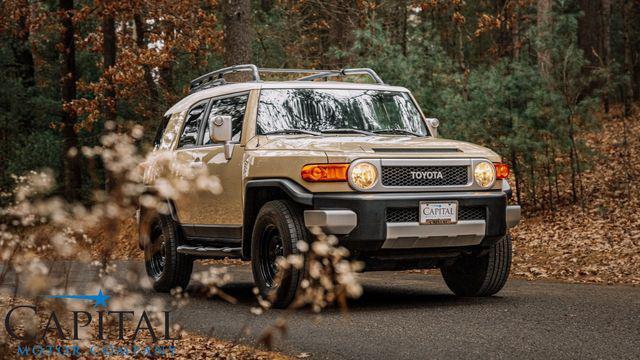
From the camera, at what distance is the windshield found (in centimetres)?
880

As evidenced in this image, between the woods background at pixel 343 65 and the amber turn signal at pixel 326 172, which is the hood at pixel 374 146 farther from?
the woods background at pixel 343 65

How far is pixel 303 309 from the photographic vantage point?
8180 millimetres

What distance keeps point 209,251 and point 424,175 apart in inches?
102

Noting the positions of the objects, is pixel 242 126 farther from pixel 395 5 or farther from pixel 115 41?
A: pixel 115 41

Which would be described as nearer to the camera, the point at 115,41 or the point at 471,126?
the point at 471,126

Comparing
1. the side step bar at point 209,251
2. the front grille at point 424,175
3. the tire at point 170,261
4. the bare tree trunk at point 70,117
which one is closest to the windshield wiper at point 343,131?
the front grille at point 424,175

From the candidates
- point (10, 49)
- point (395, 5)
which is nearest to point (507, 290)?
point (395, 5)

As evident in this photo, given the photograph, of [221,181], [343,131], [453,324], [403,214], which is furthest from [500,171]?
[221,181]

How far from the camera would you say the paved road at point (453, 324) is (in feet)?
18.9

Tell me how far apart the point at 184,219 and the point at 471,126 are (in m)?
7.94

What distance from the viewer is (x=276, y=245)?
7.86 m

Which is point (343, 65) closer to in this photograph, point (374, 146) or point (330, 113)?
point (330, 113)

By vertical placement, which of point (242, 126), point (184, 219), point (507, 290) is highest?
point (242, 126)

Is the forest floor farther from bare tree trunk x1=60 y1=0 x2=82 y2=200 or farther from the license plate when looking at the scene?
bare tree trunk x1=60 y1=0 x2=82 y2=200
